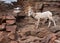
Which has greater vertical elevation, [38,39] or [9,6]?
[9,6]

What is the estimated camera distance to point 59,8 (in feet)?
30.3

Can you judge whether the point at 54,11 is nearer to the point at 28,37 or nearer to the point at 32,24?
the point at 32,24

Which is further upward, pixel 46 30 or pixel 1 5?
pixel 1 5

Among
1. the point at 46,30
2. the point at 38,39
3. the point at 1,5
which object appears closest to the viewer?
the point at 38,39

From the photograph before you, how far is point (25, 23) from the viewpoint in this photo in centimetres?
785

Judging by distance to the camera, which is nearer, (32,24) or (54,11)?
(32,24)

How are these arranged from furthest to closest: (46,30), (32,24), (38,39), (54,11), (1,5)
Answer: (1,5), (54,11), (32,24), (46,30), (38,39)

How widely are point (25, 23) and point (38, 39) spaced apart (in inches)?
57.3

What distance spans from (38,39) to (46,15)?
111cm

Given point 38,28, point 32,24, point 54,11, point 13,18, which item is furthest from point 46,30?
point 54,11

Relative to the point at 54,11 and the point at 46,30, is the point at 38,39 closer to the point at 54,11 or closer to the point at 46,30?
the point at 46,30

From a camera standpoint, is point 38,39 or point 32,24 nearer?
point 38,39

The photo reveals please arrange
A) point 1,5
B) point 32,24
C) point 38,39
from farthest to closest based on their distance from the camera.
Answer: point 1,5 < point 32,24 < point 38,39

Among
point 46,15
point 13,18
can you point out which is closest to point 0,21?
point 13,18
